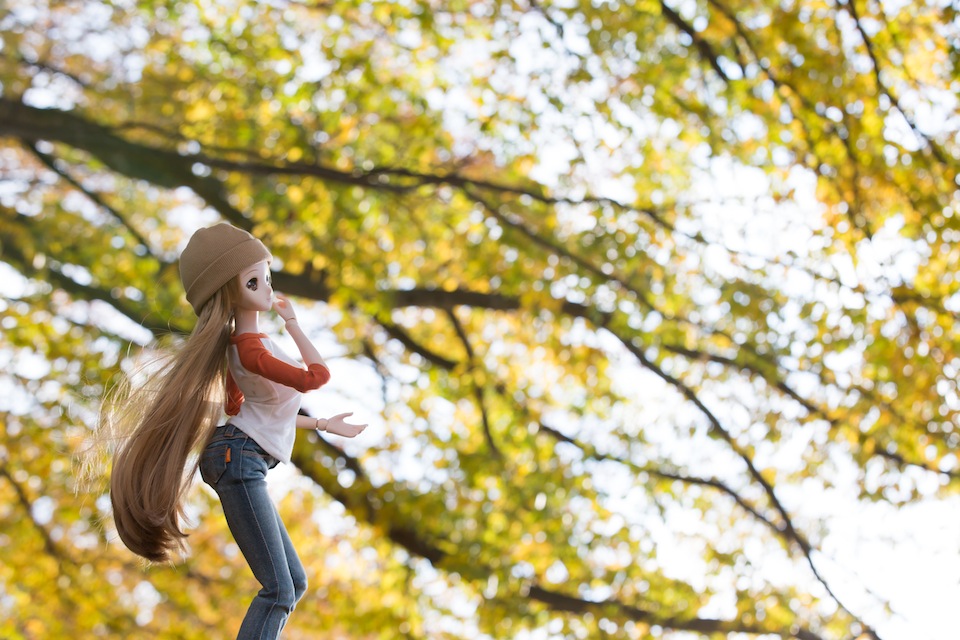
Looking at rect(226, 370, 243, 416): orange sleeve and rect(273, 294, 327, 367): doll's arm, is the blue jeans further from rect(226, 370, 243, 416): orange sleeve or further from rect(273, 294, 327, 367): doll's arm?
rect(273, 294, 327, 367): doll's arm

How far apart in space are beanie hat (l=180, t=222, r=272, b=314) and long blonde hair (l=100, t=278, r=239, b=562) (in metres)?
0.04

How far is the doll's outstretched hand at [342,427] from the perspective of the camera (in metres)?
3.02

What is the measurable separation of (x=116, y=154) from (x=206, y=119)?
131cm

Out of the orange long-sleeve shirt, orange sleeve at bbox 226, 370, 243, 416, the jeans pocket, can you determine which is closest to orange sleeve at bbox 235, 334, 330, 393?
the orange long-sleeve shirt

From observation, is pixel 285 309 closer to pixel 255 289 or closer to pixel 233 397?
pixel 255 289

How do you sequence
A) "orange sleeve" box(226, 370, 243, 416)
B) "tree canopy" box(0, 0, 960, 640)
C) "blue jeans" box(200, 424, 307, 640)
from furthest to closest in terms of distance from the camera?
"tree canopy" box(0, 0, 960, 640) → "orange sleeve" box(226, 370, 243, 416) → "blue jeans" box(200, 424, 307, 640)

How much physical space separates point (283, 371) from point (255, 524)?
1.27ft

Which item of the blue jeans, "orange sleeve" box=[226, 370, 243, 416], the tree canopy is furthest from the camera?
→ the tree canopy

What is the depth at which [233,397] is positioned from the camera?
9.73ft

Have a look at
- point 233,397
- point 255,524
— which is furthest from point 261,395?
point 255,524

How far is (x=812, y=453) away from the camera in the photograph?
7820 millimetres

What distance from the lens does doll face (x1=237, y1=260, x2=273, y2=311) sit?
297cm

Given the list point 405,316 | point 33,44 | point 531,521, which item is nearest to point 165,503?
point 531,521

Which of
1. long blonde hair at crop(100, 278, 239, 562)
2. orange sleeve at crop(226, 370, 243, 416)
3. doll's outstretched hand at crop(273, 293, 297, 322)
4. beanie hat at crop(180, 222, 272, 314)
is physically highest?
doll's outstretched hand at crop(273, 293, 297, 322)
